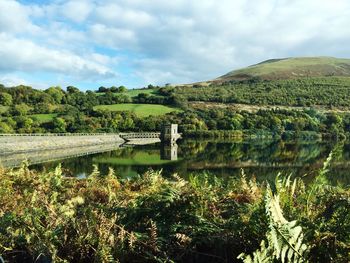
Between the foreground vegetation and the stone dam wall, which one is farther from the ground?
the foreground vegetation

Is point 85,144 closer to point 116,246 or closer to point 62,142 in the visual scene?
point 62,142

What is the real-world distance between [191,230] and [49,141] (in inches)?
2817

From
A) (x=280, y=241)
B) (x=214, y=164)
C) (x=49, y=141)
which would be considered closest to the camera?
(x=280, y=241)

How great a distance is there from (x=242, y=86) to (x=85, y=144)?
119m

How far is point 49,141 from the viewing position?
71.7 metres

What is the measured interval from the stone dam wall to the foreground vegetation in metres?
57.1

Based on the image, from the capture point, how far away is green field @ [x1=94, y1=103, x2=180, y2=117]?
12236 centimetres

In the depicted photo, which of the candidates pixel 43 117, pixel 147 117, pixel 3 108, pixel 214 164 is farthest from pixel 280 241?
pixel 147 117

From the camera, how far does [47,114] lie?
107625 mm

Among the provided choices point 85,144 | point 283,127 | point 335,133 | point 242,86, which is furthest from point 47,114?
point 242,86

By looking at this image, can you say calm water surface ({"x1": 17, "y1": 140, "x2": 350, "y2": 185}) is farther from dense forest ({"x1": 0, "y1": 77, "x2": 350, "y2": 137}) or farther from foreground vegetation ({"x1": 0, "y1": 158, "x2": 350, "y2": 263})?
dense forest ({"x1": 0, "y1": 77, "x2": 350, "y2": 137})

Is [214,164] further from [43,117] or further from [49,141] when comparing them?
[43,117]

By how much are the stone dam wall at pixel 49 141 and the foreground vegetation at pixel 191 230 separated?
57107 millimetres

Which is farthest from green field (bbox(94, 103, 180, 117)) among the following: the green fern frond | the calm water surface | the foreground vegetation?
the green fern frond
